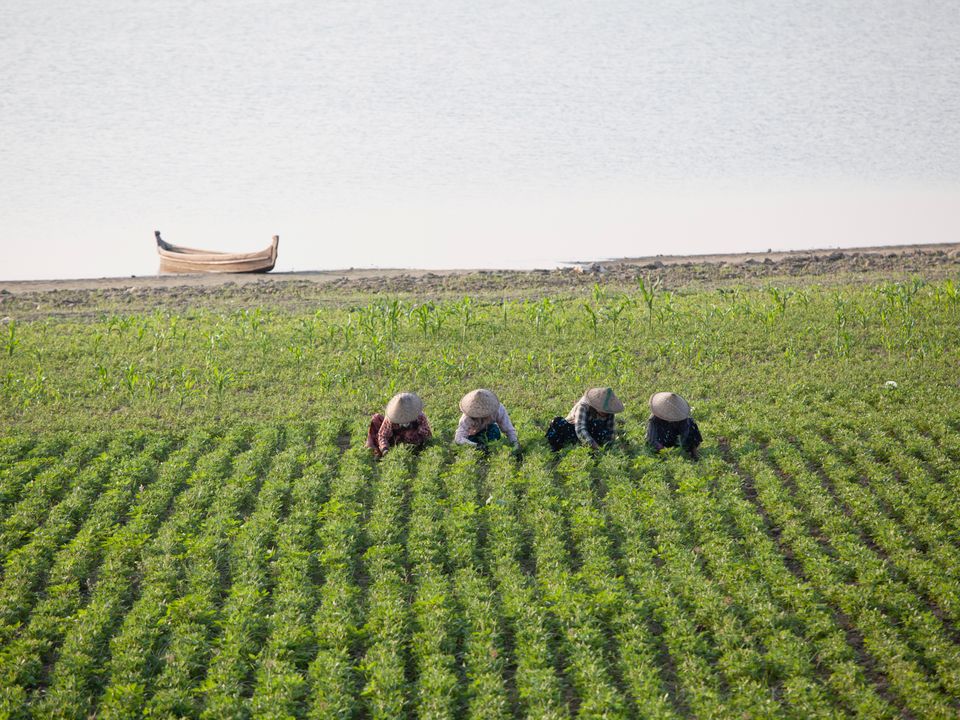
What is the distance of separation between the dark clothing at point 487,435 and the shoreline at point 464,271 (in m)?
16.6

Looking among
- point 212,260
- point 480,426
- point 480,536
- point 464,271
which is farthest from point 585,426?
point 212,260

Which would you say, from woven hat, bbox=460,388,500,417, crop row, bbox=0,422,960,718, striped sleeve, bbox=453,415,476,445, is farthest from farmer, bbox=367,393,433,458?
woven hat, bbox=460,388,500,417

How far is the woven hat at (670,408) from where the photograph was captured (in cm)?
1423

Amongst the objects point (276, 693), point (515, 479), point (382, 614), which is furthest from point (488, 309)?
point (276, 693)

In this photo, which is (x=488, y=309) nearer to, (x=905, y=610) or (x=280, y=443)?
(x=280, y=443)

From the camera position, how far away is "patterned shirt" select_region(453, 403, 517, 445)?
1475 cm

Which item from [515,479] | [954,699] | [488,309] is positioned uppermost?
[488,309]

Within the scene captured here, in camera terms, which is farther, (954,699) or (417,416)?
(417,416)

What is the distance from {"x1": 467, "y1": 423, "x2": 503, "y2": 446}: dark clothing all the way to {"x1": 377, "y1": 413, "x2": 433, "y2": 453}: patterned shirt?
79 centimetres

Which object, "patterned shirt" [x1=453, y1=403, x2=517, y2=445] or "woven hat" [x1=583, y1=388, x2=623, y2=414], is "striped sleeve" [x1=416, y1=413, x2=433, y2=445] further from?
"woven hat" [x1=583, y1=388, x2=623, y2=414]

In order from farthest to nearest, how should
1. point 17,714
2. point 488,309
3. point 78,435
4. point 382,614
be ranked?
point 488,309 → point 78,435 → point 382,614 → point 17,714

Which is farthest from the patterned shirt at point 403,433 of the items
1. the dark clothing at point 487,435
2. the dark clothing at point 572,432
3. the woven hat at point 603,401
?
the woven hat at point 603,401

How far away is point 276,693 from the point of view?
8.85m

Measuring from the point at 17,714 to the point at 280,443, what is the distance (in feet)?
23.8
